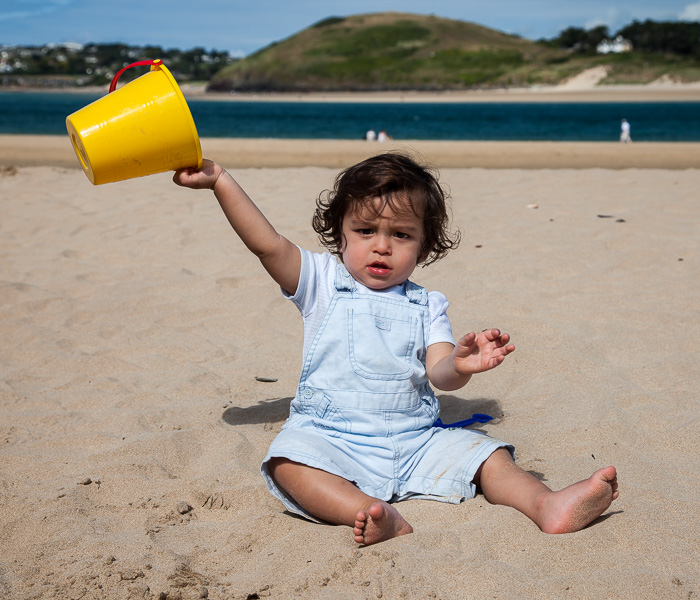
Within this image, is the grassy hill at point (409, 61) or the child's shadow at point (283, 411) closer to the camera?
the child's shadow at point (283, 411)

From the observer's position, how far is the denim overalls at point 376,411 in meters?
1.94

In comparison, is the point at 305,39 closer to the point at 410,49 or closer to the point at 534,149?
the point at 410,49

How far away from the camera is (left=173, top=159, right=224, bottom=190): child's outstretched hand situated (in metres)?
1.95

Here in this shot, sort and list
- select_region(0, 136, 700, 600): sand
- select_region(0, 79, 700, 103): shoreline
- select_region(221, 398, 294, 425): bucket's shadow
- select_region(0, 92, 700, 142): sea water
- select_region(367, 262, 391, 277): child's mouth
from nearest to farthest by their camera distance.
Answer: select_region(0, 136, 700, 600): sand
select_region(367, 262, 391, 277): child's mouth
select_region(221, 398, 294, 425): bucket's shadow
select_region(0, 92, 700, 142): sea water
select_region(0, 79, 700, 103): shoreline

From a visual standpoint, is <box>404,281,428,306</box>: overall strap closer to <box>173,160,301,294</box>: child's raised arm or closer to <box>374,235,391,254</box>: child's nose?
<box>374,235,391,254</box>: child's nose

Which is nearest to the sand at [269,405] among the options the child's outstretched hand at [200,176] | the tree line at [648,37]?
the child's outstretched hand at [200,176]

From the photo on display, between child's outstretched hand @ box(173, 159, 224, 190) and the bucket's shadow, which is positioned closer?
child's outstretched hand @ box(173, 159, 224, 190)

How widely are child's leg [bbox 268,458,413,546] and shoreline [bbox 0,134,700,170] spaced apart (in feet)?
25.9

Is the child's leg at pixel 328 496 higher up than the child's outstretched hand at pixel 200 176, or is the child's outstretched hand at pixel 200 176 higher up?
the child's outstretched hand at pixel 200 176

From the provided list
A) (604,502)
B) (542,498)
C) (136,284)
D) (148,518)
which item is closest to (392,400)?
(542,498)

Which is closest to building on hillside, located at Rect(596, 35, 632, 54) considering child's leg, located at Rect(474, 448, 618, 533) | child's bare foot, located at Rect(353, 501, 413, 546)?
child's leg, located at Rect(474, 448, 618, 533)

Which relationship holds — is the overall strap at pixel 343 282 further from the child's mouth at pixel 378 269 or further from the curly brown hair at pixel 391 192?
the curly brown hair at pixel 391 192

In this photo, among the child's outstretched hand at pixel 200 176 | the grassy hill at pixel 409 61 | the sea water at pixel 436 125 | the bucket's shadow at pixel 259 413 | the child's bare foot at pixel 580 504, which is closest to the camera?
the child's bare foot at pixel 580 504

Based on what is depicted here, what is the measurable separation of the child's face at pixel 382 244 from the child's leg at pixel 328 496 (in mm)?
600
